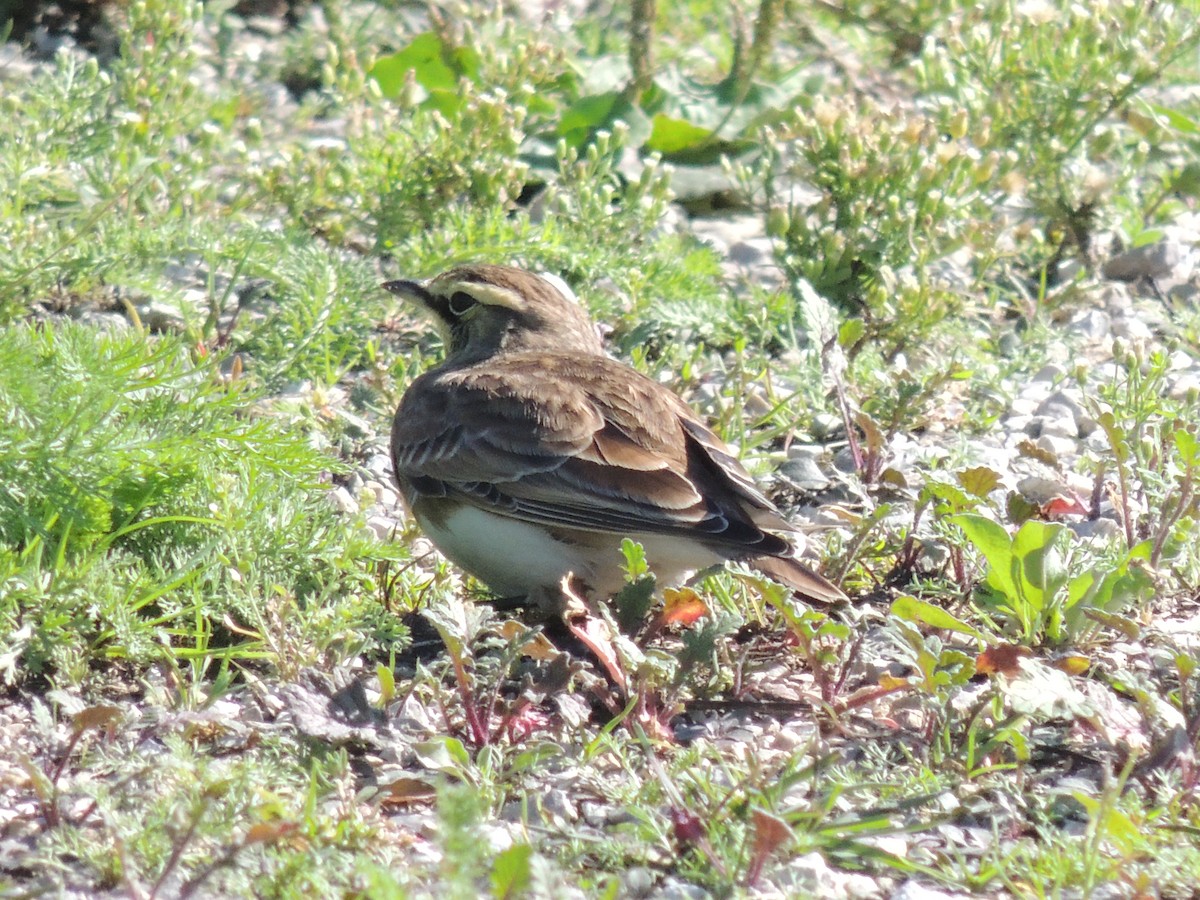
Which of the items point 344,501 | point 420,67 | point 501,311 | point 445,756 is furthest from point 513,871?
point 420,67

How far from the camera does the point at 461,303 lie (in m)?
6.67

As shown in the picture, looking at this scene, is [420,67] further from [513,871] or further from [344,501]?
[513,871]

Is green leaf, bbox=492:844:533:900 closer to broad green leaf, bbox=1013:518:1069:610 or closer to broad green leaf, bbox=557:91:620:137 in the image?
broad green leaf, bbox=1013:518:1069:610

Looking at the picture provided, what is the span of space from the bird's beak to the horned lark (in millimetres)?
663

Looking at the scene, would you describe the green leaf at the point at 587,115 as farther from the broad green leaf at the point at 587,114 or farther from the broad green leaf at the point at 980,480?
the broad green leaf at the point at 980,480

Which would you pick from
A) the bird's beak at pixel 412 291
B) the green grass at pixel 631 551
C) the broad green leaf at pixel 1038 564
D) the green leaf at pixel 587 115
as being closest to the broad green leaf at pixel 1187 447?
the green grass at pixel 631 551

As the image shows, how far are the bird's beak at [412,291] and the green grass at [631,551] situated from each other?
0.20m

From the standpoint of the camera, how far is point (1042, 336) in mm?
7418

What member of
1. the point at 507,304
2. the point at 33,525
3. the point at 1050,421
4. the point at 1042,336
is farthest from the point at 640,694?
the point at 1042,336

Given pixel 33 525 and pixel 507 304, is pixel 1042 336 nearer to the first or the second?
pixel 507 304

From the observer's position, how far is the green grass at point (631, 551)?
3.90m

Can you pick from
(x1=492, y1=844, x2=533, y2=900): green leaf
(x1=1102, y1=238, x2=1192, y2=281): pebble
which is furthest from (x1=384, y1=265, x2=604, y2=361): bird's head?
(x1=492, y1=844, x2=533, y2=900): green leaf

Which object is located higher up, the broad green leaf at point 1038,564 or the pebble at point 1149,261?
the broad green leaf at point 1038,564

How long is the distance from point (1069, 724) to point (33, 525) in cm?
306
